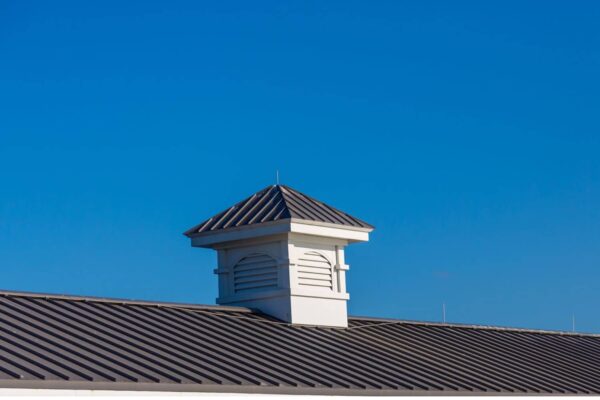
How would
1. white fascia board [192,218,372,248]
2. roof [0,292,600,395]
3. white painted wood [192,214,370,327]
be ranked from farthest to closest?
white painted wood [192,214,370,327] < white fascia board [192,218,372,248] < roof [0,292,600,395]

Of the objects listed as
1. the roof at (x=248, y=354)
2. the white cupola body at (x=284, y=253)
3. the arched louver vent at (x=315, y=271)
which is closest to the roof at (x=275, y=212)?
the white cupola body at (x=284, y=253)

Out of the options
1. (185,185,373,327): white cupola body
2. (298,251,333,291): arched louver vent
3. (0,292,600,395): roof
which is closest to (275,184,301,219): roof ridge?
(185,185,373,327): white cupola body

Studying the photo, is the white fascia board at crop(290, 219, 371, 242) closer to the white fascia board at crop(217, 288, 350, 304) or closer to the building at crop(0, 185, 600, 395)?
the building at crop(0, 185, 600, 395)

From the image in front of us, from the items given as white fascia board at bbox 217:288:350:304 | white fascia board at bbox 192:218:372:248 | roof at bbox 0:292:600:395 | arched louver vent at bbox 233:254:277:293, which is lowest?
roof at bbox 0:292:600:395

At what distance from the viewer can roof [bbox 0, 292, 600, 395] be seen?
62.3 ft

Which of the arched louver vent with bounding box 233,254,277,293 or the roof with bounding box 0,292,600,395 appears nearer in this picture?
the roof with bounding box 0,292,600,395

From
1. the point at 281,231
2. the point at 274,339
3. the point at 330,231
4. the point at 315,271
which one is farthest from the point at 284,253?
the point at 274,339

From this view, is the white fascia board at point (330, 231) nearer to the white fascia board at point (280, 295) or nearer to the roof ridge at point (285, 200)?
the roof ridge at point (285, 200)

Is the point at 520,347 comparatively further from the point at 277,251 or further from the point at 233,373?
the point at 233,373

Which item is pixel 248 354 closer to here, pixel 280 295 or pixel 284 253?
pixel 280 295

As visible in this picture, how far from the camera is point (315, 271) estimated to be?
27641 mm

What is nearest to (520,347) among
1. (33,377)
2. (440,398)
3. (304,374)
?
(440,398)

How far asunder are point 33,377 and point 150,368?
2.77 meters

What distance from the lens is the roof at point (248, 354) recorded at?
19000 mm
